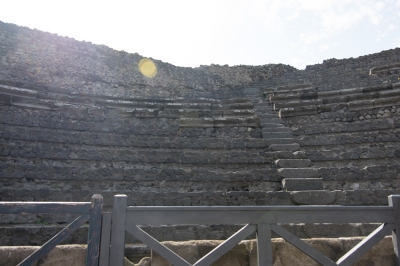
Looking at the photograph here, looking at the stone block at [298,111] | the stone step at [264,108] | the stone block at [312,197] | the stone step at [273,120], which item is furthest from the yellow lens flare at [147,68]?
the stone block at [312,197]

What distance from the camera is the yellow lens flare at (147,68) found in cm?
1738

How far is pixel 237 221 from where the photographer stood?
250 centimetres

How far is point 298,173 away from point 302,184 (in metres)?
0.37

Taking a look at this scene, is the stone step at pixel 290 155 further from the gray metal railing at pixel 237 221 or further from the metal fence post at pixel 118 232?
the metal fence post at pixel 118 232

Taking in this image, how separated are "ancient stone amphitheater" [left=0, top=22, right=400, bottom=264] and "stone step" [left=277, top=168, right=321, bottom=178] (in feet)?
0.06

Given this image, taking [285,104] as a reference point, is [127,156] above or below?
below

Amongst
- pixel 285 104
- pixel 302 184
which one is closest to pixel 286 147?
pixel 302 184

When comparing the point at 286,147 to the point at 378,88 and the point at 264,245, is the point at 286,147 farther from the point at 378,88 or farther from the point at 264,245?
the point at 264,245

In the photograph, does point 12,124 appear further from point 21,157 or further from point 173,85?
point 173,85

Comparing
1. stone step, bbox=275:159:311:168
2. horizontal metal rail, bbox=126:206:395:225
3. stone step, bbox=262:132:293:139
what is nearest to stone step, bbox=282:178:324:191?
stone step, bbox=275:159:311:168

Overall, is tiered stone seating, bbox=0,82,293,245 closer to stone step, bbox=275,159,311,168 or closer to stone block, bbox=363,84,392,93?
stone step, bbox=275,159,311,168

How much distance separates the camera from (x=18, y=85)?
25.6ft

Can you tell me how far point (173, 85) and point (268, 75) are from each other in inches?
274

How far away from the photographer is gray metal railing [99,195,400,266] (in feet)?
7.77
